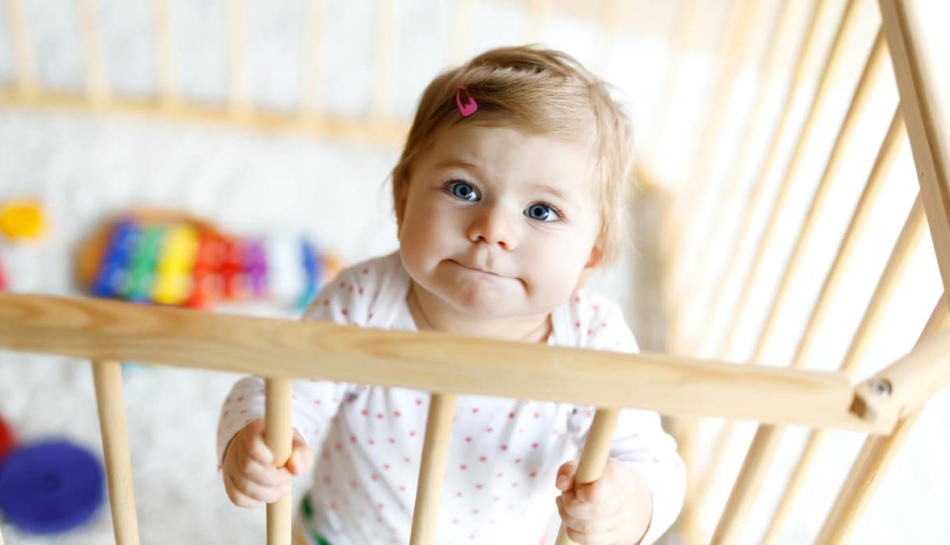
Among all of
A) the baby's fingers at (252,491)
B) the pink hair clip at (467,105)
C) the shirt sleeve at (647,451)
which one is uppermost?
the pink hair clip at (467,105)

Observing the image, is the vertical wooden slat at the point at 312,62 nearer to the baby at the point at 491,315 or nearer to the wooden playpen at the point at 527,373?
the baby at the point at 491,315

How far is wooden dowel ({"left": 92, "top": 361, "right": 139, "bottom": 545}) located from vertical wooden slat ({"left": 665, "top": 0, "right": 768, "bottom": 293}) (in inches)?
36.5

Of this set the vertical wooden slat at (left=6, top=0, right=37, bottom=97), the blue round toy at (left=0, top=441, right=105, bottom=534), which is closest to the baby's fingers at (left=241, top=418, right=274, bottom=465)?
the blue round toy at (left=0, top=441, right=105, bottom=534)

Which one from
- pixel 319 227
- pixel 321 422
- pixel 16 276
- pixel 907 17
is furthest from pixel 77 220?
pixel 907 17

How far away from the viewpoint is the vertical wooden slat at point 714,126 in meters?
1.23

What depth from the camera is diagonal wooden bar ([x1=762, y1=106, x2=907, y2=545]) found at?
703mm

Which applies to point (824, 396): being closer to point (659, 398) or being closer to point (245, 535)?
point (659, 398)

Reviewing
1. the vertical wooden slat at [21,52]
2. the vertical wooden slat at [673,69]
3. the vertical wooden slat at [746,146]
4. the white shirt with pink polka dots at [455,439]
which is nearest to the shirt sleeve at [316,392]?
the white shirt with pink polka dots at [455,439]

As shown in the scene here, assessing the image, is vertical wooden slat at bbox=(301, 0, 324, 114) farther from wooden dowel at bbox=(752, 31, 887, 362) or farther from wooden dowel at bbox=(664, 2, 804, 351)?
wooden dowel at bbox=(752, 31, 887, 362)

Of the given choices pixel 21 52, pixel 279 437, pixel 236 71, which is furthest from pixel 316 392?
pixel 21 52

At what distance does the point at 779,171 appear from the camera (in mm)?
1684

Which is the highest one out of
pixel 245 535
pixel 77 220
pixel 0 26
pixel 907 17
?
pixel 907 17

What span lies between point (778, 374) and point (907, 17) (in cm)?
43

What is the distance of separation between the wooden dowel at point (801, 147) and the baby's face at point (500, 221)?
44cm
